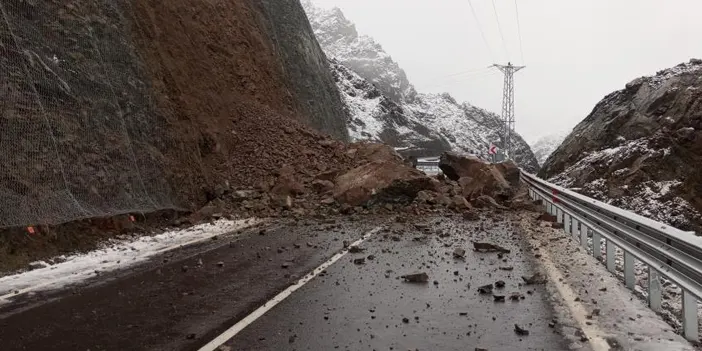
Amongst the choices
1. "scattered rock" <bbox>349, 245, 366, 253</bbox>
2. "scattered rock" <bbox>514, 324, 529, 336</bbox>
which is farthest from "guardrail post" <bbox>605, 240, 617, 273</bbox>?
"scattered rock" <bbox>349, 245, 366, 253</bbox>

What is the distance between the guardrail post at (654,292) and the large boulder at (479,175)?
1330 cm

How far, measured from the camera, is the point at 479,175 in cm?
2034

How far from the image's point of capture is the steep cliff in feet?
31.6

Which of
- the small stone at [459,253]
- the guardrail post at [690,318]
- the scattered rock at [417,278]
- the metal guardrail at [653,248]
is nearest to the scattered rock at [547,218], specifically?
the metal guardrail at [653,248]

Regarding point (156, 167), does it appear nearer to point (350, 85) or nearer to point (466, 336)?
point (466, 336)

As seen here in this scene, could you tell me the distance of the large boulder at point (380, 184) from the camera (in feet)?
55.3

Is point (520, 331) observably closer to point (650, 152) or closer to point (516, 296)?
point (516, 296)

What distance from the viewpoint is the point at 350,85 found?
383ft

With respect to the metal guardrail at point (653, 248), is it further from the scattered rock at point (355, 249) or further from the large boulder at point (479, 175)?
the large boulder at point (479, 175)

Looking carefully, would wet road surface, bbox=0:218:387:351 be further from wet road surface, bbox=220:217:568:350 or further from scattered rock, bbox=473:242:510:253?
scattered rock, bbox=473:242:510:253

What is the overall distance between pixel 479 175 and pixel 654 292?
1488 centimetres

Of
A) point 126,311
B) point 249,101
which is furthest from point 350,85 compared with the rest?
point 126,311

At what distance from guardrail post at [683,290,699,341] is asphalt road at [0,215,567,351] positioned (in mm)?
1070

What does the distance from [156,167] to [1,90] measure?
4.57 metres
